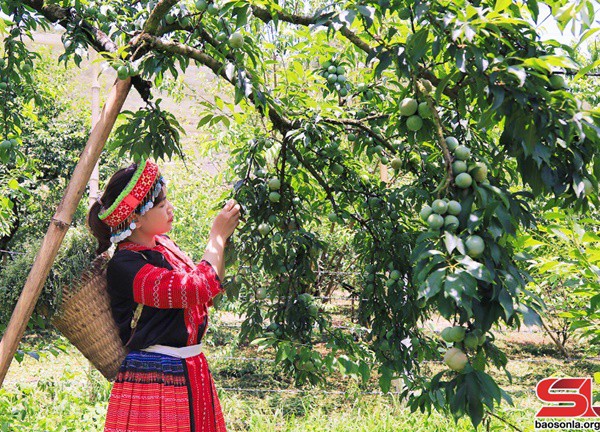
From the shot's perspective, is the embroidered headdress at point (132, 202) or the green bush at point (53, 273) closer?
the embroidered headdress at point (132, 202)

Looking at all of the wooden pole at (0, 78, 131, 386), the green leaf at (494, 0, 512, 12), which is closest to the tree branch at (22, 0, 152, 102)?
the wooden pole at (0, 78, 131, 386)

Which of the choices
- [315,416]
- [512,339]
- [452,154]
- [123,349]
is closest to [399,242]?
[452,154]

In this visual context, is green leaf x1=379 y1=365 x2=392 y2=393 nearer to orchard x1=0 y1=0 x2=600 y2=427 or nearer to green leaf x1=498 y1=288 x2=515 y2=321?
orchard x1=0 y1=0 x2=600 y2=427

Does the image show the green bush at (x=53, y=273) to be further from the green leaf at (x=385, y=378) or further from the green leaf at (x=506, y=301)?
the green leaf at (x=506, y=301)

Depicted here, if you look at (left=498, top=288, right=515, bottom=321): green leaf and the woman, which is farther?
the woman

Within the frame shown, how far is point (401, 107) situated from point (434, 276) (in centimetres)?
50

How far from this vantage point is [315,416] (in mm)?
4340

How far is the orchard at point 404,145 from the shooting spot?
4.23 feet

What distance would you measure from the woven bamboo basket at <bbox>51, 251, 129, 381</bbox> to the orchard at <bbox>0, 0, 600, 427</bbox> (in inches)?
22.8

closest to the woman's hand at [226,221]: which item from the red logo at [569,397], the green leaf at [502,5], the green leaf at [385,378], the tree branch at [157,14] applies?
the tree branch at [157,14]

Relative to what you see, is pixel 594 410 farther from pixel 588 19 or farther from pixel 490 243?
pixel 588 19

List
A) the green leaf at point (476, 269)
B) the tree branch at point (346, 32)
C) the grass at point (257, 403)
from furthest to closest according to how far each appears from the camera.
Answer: the grass at point (257, 403)
the tree branch at point (346, 32)
the green leaf at point (476, 269)

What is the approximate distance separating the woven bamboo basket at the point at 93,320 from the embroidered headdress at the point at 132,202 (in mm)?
143

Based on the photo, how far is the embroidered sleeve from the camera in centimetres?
179
